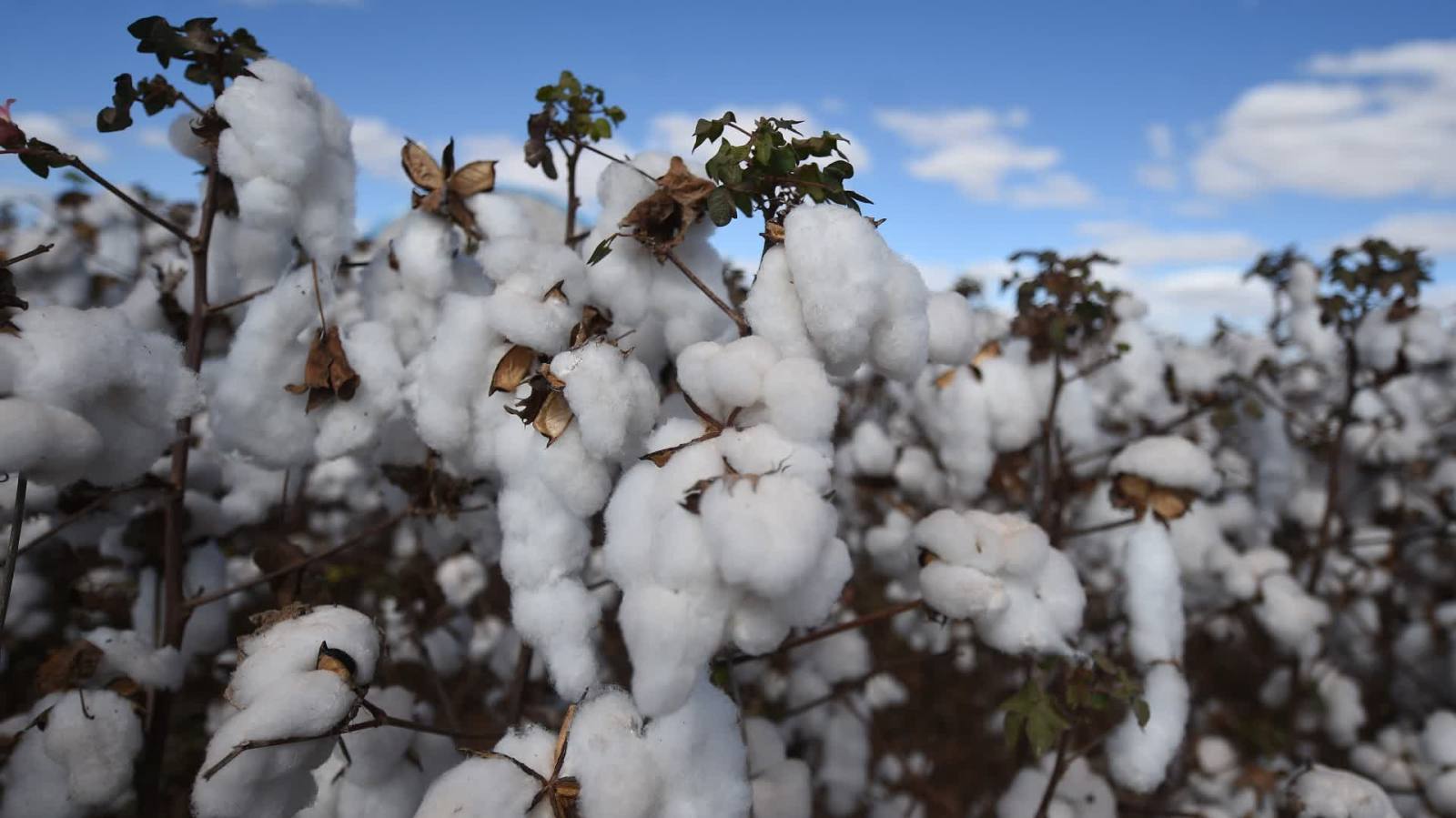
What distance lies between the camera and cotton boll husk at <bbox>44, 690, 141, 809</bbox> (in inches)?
59.0

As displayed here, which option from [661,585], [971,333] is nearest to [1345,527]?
[971,333]

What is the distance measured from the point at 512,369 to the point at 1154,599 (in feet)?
4.69

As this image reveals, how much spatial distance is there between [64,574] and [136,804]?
96cm

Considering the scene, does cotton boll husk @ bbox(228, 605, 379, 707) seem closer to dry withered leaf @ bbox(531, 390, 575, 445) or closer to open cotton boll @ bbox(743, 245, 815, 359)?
dry withered leaf @ bbox(531, 390, 575, 445)

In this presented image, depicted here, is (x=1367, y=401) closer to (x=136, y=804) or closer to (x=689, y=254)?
(x=689, y=254)

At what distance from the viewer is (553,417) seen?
48.5 inches

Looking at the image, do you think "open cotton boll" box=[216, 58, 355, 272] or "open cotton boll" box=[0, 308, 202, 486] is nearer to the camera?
"open cotton boll" box=[0, 308, 202, 486]

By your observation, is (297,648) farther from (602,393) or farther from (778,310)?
(778,310)

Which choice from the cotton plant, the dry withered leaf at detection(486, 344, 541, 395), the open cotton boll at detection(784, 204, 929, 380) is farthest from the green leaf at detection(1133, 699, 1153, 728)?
the dry withered leaf at detection(486, 344, 541, 395)

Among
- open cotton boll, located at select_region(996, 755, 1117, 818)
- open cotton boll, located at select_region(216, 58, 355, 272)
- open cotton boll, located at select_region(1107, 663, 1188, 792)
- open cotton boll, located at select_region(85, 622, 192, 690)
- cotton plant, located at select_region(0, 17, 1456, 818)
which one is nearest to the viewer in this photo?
cotton plant, located at select_region(0, 17, 1456, 818)

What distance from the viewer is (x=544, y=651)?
1317 mm

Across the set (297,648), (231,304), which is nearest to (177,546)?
(231,304)

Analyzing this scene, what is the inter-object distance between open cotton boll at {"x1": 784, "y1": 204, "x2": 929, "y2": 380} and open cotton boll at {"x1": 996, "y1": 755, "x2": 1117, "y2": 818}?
1.45 metres

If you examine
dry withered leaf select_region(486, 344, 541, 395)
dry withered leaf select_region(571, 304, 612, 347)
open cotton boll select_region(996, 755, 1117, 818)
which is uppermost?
dry withered leaf select_region(571, 304, 612, 347)
